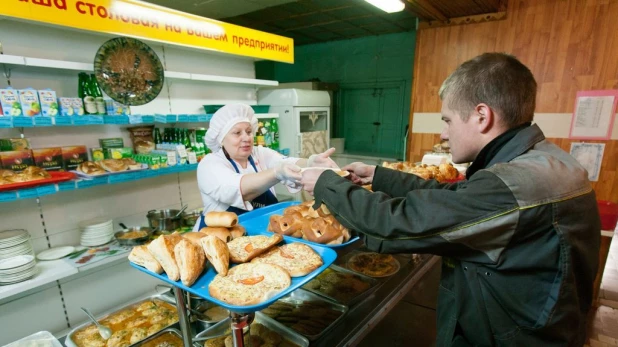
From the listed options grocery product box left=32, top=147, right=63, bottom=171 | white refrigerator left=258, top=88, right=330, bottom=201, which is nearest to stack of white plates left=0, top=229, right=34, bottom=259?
grocery product box left=32, top=147, right=63, bottom=171

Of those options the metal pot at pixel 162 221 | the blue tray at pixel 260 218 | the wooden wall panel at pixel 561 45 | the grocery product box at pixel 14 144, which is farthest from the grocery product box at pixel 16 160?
the wooden wall panel at pixel 561 45

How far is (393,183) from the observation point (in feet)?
5.17

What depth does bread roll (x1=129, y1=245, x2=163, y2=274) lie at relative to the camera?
99 centimetres

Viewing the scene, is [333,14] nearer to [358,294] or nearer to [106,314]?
[358,294]

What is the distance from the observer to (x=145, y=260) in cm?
101

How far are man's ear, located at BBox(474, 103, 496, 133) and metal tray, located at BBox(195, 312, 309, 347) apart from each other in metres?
1.12

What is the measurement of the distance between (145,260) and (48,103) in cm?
235

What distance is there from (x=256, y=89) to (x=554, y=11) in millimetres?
4052

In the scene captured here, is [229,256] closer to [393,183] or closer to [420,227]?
[420,227]

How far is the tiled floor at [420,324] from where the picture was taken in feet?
5.92

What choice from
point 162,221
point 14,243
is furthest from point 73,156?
point 162,221

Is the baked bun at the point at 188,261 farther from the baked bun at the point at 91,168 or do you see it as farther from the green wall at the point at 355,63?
the green wall at the point at 355,63

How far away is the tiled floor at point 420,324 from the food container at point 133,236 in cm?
232

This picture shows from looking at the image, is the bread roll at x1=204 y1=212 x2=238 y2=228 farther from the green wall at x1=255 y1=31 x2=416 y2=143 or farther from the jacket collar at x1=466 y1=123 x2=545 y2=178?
the green wall at x1=255 y1=31 x2=416 y2=143
